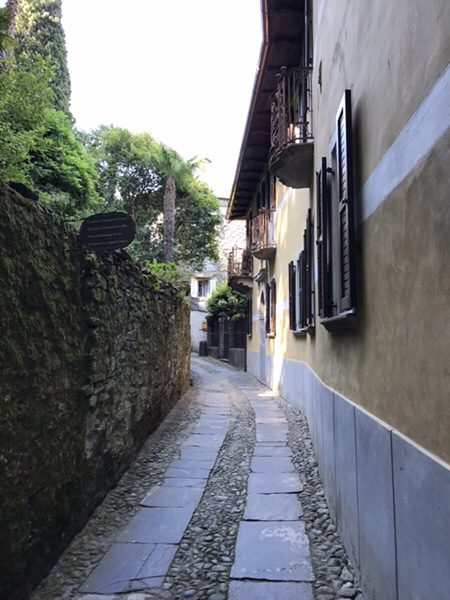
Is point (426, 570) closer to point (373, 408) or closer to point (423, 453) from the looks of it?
point (423, 453)

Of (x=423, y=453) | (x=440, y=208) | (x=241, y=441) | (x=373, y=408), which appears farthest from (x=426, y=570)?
(x=241, y=441)

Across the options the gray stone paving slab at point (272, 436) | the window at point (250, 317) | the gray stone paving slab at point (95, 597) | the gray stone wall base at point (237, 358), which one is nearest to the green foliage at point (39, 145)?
the gray stone paving slab at point (95, 597)

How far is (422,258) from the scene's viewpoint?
1.80 m

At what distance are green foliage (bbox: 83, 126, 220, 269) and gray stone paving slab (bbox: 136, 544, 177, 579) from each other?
18854 mm

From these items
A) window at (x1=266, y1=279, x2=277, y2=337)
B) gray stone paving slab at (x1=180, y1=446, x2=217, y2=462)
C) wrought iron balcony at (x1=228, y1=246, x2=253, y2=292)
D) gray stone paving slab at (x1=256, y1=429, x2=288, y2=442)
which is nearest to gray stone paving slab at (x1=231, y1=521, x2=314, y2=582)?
gray stone paving slab at (x1=180, y1=446, x2=217, y2=462)

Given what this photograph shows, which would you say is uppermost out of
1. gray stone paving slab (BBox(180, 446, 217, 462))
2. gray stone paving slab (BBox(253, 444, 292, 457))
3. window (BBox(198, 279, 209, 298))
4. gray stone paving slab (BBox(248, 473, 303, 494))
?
window (BBox(198, 279, 209, 298))

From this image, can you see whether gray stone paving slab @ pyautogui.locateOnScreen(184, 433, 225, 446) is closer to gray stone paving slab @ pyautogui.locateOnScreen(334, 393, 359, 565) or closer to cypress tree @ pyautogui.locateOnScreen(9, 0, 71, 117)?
gray stone paving slab @ pyautogui.locateOnScreen(334, 393, 359, 565)

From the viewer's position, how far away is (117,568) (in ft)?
9.95

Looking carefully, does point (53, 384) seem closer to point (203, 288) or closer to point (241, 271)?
point (241, 271)

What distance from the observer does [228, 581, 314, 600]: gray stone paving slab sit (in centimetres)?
269

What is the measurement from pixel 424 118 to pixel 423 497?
1370 mm

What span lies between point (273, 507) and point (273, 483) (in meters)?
0.59

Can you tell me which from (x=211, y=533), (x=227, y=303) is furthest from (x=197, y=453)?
(x=227, y=303)

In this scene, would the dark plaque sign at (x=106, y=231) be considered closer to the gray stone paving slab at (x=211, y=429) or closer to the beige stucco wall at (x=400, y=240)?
the beige stucco wall at (x=400, y=240)
